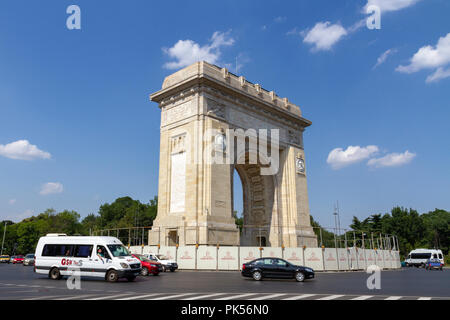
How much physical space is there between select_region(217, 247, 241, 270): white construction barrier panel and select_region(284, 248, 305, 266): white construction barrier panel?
3.97 metres

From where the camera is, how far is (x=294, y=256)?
2788 centimetres

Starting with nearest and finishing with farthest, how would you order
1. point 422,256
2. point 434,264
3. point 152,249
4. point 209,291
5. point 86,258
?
point 209,291
point 86,258
point 152,249
point 434,264
point 422,256

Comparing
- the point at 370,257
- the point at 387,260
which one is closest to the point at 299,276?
the point at 370,257

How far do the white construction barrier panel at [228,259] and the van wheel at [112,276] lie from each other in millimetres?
11196

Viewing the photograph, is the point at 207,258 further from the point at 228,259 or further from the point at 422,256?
the point at 422,256

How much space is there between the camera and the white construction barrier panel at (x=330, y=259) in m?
28.9

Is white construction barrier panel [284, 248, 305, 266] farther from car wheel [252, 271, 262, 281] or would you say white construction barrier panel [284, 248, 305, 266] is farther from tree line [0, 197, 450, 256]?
tree line [0, 197, 450, 256]

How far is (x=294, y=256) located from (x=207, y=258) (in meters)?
6.97

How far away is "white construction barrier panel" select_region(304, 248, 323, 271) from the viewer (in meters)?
28.3

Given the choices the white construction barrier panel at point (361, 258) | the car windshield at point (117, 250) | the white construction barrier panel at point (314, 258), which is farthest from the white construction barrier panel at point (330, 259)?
the car windshield at point (117, 250)

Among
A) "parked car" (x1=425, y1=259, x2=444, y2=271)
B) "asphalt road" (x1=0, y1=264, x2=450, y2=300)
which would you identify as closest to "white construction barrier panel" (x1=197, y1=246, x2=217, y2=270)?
"asphalt road" (x1=0, y1=264, x2=450, y2=300)

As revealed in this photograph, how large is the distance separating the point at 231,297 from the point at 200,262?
638 inches
